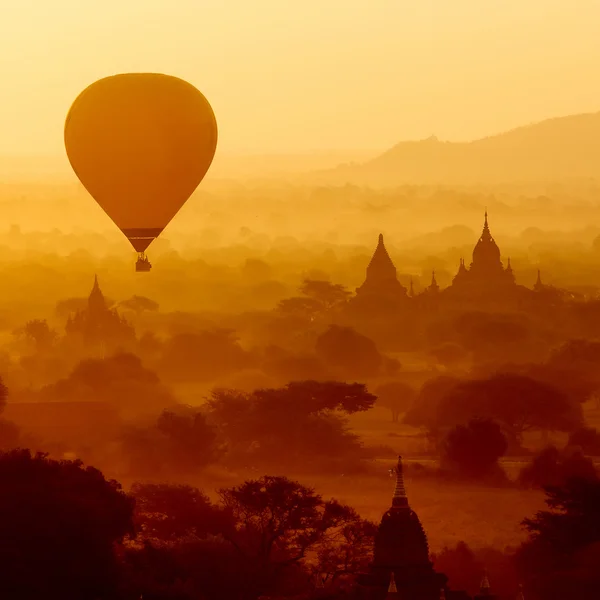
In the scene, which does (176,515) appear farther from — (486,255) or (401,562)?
(486,255)

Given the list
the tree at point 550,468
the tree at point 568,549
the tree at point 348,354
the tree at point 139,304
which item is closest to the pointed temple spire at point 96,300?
the tree at point 139,304

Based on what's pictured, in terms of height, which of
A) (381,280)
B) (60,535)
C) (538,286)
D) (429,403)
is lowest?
(60,535)

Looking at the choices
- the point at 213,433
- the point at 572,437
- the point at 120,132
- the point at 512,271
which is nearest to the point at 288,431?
the point at 213,433

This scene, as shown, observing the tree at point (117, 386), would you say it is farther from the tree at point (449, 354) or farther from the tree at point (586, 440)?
the tree at point (586, 440)

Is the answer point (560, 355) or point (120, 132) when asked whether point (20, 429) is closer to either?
point (560, 355)

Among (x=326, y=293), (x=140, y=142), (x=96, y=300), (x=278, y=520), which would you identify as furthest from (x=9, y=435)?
(x=326, y=293)

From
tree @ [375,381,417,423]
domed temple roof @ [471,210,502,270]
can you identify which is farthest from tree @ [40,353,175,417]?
domed temple roof @ [471,210,502,270]
